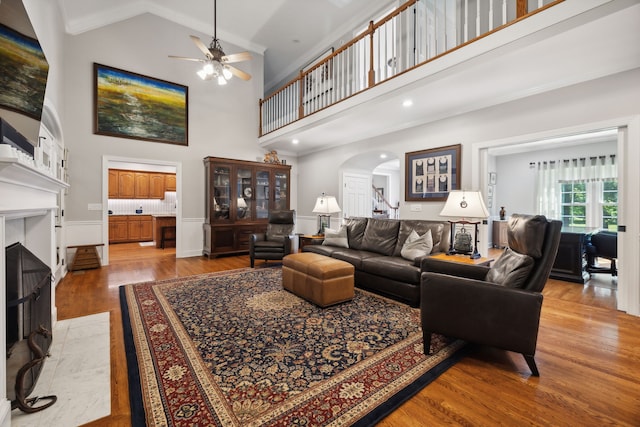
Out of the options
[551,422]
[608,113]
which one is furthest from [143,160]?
[608,113]

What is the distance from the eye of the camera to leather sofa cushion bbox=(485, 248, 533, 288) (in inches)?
71.6

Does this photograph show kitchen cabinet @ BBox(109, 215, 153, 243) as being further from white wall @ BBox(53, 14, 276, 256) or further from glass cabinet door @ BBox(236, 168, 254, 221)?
glass cabinet door @ BBox(236, 168, 254, 221)

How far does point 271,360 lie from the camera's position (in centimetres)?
195

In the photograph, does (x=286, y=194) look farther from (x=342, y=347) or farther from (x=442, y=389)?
(x=442, y=389)

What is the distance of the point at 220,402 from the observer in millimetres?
1532

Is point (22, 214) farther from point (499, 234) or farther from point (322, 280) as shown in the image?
point (499, 234)

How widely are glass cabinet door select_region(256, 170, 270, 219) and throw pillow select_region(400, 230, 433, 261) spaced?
13.0 feet

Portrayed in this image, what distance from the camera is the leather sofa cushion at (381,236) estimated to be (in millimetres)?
3961

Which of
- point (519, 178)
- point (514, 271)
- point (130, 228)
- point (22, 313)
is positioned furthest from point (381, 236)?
point (130, 228)

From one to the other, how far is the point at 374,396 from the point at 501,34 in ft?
10.8

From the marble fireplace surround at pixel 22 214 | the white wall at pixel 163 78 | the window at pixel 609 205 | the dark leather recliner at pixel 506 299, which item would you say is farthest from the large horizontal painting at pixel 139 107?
the window at pixel 609 205

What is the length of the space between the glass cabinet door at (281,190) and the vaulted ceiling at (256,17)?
3.13m

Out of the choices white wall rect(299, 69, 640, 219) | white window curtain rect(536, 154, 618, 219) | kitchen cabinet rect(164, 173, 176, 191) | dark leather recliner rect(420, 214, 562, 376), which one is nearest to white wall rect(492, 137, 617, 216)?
white window curtain rect(536, 154, 618, 219)

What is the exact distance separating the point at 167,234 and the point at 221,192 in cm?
239
